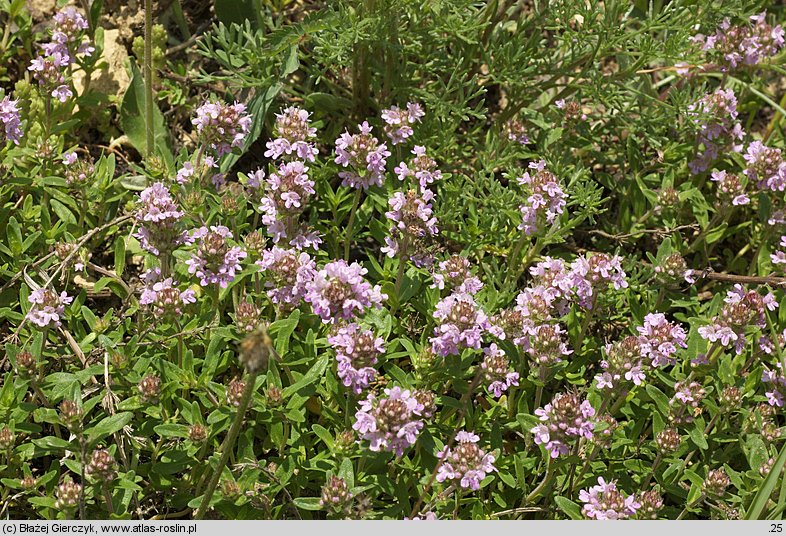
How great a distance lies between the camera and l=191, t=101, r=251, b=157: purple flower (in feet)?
14.3

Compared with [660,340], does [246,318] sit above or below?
above

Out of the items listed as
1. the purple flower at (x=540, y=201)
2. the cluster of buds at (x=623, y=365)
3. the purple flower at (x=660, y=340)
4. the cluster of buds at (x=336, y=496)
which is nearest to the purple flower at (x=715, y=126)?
the purple flower at (x=540, y=201)

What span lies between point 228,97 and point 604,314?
8.29 ft

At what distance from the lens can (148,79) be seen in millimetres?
4867

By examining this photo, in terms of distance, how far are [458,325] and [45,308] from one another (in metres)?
1.80

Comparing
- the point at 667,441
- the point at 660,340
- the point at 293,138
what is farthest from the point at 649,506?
the point at 293,138

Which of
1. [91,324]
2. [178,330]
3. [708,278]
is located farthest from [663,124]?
[91,324]

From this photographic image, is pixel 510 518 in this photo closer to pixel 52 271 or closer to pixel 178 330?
pixel 178 330

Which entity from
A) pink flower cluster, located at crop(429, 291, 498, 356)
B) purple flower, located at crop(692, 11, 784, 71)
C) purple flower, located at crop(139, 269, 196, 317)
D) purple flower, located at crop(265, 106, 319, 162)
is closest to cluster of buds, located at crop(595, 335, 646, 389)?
pink flower cluster, located at crop(429, 291, 498, 356)

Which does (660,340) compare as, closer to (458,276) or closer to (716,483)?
(716,483)

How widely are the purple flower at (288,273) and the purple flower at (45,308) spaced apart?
0.91 m

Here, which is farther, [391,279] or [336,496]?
[391,279]

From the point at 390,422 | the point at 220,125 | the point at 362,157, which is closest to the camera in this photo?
the point at 390,422

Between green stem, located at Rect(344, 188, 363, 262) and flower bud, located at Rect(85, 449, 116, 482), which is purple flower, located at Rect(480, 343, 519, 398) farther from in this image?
flower bud, located at Rect(85, 449, 116, 482)
